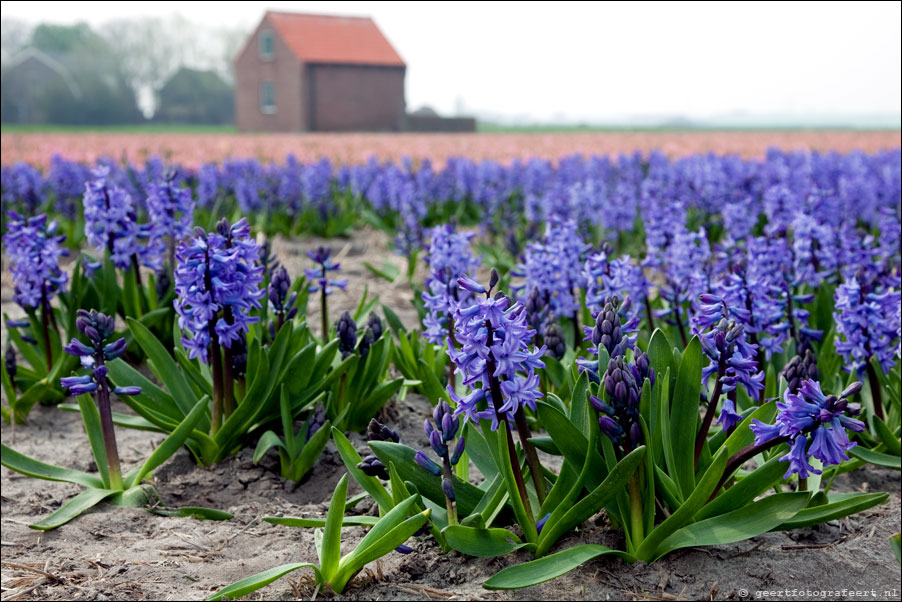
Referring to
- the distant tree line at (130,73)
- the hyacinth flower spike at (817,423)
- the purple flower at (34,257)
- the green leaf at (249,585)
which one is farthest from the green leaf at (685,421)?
the distant tree line at (130,73)

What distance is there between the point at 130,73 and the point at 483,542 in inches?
2510

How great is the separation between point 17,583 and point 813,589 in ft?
9.47

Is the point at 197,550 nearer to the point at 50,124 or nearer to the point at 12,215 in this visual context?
the point at 12,215

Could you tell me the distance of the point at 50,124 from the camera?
36.6 meters

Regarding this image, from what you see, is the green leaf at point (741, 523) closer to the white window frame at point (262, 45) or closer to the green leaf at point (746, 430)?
the green leaf at point (746, 430)

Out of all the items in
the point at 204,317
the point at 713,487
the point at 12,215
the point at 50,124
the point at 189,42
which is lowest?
the point at 713,487

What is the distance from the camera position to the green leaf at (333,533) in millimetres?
2636

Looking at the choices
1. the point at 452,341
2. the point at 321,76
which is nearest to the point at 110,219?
the point at 452,341

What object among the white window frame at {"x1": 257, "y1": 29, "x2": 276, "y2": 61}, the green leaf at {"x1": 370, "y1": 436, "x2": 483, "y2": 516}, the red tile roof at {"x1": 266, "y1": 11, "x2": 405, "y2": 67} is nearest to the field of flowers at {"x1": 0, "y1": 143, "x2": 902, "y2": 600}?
the green leaf at {"x1": 370, "y1": 436, "x2": 483, "y2": 516}

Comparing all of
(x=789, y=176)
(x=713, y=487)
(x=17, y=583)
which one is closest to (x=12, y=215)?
(x=17, y=583)

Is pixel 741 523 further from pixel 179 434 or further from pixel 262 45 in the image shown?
pixel 262 45

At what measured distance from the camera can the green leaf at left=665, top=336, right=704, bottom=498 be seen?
9.36ft

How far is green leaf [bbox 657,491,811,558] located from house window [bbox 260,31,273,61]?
4423 cm

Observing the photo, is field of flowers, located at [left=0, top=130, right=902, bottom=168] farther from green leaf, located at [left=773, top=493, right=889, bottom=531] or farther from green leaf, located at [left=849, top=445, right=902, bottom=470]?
green leaf, located at [left=773, top=493, right=889, bottom=531]
